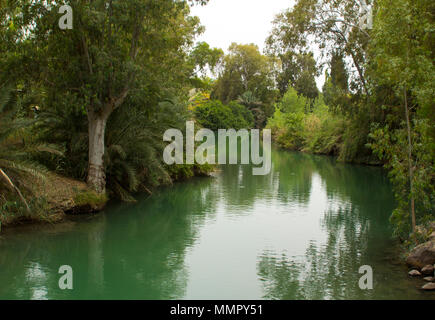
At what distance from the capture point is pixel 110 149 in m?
13.2

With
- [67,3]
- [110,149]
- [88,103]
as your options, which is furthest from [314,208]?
[67,3]

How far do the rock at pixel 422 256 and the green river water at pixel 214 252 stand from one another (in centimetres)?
22

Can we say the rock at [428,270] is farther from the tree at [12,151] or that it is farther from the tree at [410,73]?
the tree at [12,151]

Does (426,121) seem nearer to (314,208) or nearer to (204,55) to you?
(314,208)

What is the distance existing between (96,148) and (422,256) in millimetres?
8407

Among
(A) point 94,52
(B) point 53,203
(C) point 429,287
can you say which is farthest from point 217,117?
(C) point 429,287

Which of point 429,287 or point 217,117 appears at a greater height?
point 217,117

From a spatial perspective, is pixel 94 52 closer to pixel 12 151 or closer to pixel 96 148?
pixel 96 148

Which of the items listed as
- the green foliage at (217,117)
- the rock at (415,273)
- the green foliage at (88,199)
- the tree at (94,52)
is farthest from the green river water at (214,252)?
the green foliage at (217,117)

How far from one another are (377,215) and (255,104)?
5779cm

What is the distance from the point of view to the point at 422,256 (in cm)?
754

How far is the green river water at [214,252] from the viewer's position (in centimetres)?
687

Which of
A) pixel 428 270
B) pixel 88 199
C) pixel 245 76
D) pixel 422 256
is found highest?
pixel 245 76

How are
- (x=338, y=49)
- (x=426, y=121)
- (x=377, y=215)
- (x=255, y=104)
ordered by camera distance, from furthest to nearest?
(x=255, y=104), (x=338, y=49), (x=377, y=215), (x=426, y=121)
